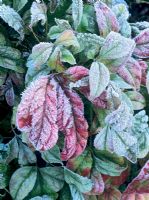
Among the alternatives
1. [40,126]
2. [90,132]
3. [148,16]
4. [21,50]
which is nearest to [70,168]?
[90,132]

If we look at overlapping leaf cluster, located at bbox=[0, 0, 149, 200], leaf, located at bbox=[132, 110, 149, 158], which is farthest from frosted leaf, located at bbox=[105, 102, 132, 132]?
leaf, located at bbox=[132, 110, 149, 158]

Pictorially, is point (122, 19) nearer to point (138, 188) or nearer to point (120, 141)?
point (120, 141)

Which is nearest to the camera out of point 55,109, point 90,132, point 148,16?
point 55,109

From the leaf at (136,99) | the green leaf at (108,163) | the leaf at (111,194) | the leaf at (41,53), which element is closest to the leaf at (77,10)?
the leaf at (41,53)

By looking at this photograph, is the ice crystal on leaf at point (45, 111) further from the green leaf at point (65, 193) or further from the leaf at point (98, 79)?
the green leaf at point (65, 193)

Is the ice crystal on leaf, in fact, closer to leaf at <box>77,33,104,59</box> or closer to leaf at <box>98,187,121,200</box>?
leaf at <box>77,33,104,59</box>

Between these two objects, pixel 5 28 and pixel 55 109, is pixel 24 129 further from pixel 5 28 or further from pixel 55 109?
pixel 5 28
